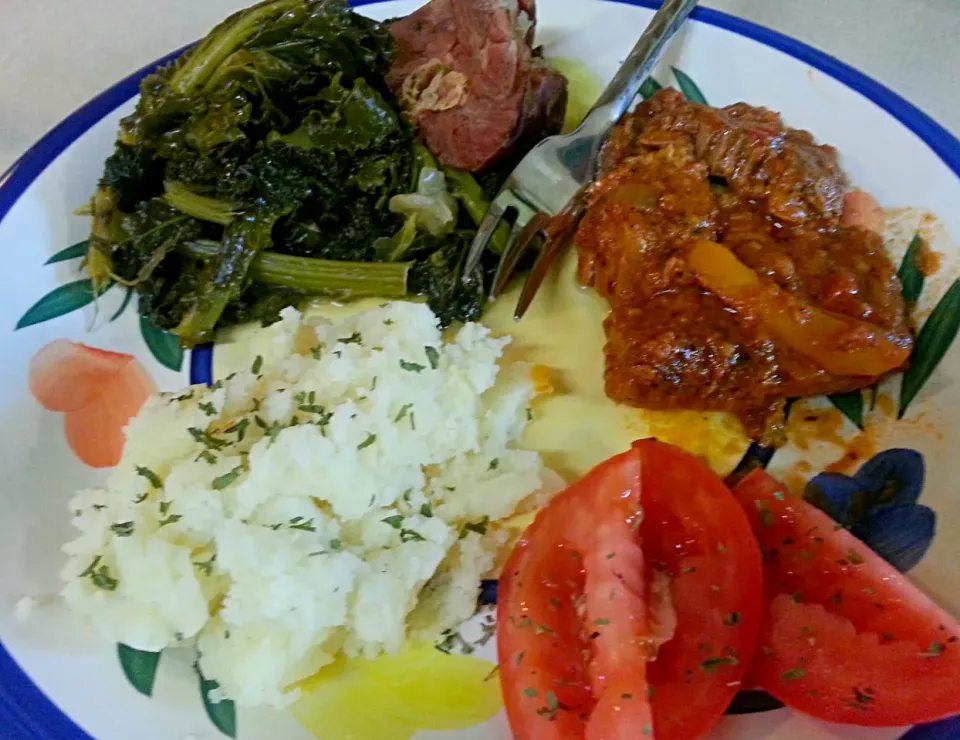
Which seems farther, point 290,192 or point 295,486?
point 290,192

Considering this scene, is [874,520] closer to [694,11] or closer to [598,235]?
[598,235]

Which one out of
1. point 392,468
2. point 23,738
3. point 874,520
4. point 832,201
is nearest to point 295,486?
point 392,468

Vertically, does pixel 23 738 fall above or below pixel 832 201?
below

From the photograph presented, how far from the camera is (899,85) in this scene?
13.3ft

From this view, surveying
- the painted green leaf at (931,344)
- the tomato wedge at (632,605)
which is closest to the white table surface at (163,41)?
the painted green leaf at (931,344)

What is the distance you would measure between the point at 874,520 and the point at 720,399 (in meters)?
0.62

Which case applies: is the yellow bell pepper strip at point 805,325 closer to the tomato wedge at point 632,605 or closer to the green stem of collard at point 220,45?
the tomato wedge at point 632,605

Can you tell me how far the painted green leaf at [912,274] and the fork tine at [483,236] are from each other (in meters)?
1.54

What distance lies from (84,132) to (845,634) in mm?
3546

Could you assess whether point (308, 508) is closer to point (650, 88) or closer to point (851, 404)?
point (851, 404)

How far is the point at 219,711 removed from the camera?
2.26 m

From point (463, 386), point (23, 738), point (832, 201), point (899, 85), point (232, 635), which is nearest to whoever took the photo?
point (23, 738)

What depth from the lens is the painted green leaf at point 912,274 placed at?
9.05 ft

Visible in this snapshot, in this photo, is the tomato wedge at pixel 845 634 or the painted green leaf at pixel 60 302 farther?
the painted green leaf at pixel 60 302
